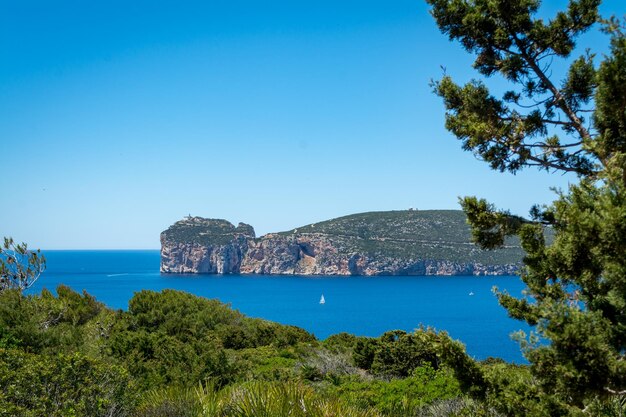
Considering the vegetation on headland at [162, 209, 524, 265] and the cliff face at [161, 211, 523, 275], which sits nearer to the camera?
the vegetation on headland at [162, 209, 524, 265]

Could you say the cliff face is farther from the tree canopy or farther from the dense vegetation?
the tree canopy

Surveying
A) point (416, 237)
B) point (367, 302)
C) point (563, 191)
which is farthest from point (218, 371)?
point (416, 237)

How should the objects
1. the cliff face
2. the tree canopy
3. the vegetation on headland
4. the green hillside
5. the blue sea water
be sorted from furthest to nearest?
1. the cliff face
2. the green hillside
3. the vegetation on headland
4. the blue sea water
5. the tree canopy

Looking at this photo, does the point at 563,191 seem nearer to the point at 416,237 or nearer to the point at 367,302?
the point at 367,302

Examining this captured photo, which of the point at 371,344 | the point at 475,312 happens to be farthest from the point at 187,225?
the point at 371,344

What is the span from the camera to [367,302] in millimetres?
90375

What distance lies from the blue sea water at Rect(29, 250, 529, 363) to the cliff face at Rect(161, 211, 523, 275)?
4.47 meters

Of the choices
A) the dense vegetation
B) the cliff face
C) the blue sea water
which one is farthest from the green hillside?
the dense vegetation

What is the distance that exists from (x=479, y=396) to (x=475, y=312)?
252 feet

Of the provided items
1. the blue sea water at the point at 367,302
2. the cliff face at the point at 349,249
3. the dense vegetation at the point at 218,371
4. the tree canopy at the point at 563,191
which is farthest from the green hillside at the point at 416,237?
the tree canopy at the point at 563,191

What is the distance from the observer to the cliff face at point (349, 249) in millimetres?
131375

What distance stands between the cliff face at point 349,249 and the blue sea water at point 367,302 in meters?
4.47

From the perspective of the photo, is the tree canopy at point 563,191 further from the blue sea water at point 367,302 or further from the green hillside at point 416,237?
the green hillside at point 416,237

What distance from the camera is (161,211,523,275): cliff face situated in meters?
131
